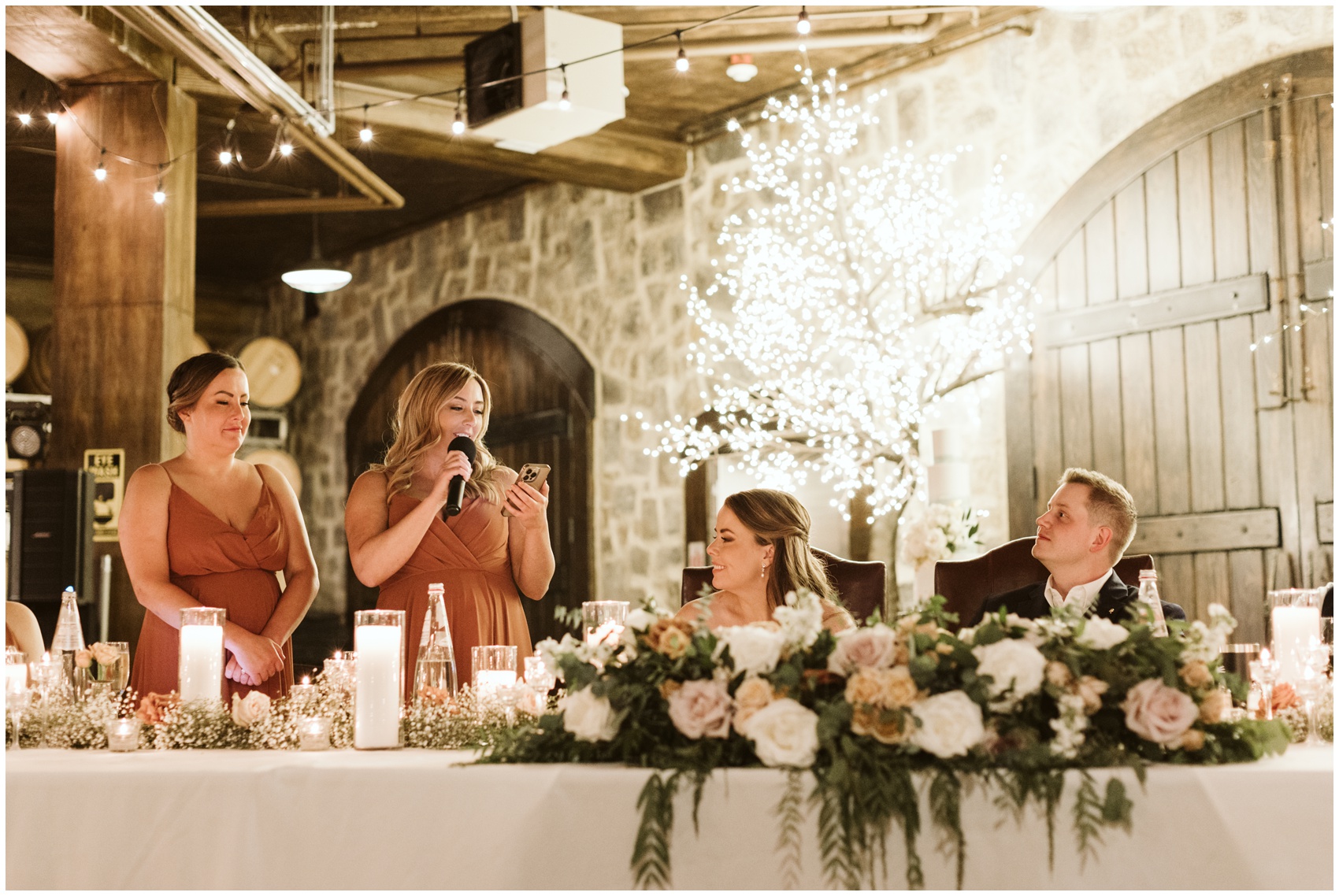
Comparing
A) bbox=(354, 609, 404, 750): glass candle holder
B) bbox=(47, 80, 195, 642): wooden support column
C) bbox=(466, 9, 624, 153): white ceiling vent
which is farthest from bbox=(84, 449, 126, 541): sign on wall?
bbox=(354, 609, 404, 750): glass candle holder

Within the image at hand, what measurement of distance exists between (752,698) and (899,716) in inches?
7.1

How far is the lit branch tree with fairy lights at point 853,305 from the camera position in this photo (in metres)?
5.75

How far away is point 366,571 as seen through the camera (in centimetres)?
281

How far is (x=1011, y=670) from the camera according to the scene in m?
1.54

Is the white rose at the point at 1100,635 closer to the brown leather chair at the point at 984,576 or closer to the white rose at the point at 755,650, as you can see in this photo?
the white rose at the point at 755,650

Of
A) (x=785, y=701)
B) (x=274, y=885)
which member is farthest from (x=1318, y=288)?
(x=274, y=885)

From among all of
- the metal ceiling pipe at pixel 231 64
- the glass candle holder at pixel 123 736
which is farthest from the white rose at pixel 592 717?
the metal ceiling pipe at pixel 231 64

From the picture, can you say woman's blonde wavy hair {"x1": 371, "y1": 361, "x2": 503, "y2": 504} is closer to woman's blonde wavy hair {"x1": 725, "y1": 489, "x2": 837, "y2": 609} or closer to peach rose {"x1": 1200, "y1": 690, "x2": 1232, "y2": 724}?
woman's blonde wavy hair {"x1": 725, "y1": 489, "x2": 837, "y2": 609}

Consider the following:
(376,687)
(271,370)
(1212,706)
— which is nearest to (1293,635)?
(1212,706)

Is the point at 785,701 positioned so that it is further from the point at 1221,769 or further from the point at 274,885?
the point at 274,885

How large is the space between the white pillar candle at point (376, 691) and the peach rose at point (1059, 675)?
0.96 meters

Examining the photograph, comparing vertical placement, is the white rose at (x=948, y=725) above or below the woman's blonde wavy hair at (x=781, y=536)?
below

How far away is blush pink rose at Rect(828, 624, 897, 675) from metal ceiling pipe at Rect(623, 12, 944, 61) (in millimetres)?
4540

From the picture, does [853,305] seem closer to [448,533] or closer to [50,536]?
[448,533]
